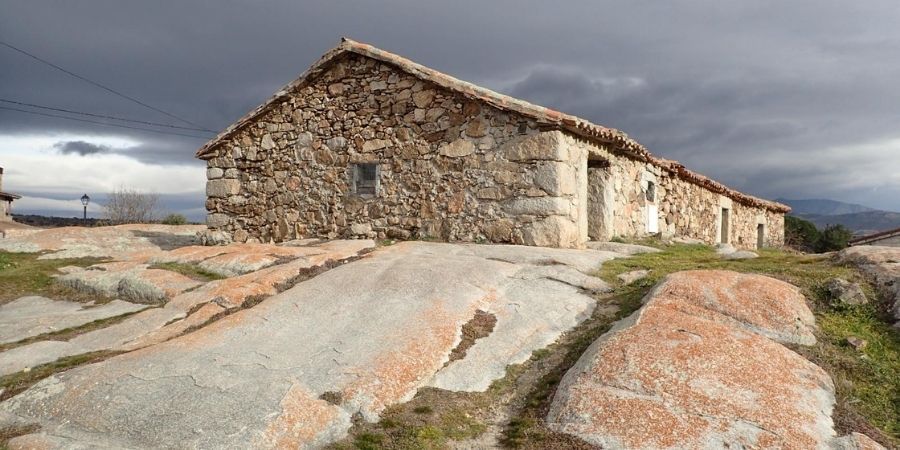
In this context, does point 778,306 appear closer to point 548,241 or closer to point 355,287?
point 355,287

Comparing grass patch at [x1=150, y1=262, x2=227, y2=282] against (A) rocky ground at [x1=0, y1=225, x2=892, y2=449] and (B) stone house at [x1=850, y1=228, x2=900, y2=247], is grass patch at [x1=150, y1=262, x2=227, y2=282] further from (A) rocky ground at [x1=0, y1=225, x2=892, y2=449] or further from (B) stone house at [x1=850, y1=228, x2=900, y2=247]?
(B) stone house at [x1=850, y1=228, x2=900, y2=247]

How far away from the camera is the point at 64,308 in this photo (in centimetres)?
912

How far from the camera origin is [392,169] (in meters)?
13.7

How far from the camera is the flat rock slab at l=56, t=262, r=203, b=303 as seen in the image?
9.09 m

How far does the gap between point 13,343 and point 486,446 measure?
617cm

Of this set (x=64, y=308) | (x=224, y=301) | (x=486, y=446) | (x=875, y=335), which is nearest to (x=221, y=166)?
(x=64, y=308)

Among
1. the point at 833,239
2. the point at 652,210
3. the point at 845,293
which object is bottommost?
the point at 845,293

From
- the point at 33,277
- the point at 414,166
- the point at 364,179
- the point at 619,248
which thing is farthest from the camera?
the point at 364,179

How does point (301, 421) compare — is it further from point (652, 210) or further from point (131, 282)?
point (652, 210)

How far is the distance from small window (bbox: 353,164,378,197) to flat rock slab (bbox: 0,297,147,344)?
19.7 ft

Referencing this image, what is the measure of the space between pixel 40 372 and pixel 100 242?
10.1 metres

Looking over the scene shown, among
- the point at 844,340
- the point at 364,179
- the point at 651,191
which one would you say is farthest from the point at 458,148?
the point at 844,340

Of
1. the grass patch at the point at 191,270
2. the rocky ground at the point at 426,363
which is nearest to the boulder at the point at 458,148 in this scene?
the rocky ground at the point at 426,363

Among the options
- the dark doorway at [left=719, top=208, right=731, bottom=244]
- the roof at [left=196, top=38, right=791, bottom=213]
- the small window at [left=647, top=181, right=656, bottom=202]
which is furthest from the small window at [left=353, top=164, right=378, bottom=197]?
the dark doorway at [left=719, top=208, right=731, bottom=244]
